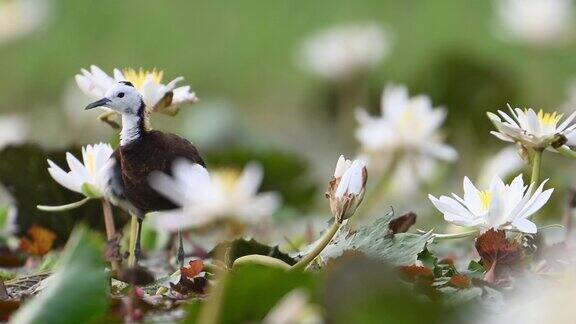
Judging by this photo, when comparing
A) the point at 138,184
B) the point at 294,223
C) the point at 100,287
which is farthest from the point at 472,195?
the point at 294,223

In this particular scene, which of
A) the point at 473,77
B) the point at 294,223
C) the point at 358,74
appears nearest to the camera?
the point at 294,223

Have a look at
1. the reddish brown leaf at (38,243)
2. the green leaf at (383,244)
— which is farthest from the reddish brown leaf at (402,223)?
the reddish brown leaf at (38,243)

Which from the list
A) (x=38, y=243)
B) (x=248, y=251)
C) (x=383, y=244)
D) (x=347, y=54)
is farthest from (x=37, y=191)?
(x=347, y=54)

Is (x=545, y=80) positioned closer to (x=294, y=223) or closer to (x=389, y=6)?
(x=389, y=6)

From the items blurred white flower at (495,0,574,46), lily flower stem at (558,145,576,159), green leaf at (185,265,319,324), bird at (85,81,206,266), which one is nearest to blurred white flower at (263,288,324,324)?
green leaf at (185,265,319,324)

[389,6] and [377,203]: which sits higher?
[389,6]
